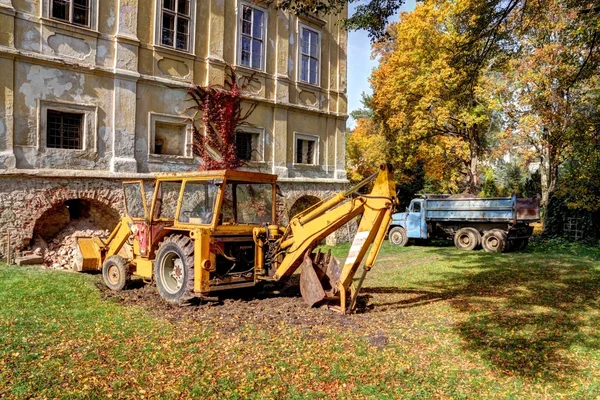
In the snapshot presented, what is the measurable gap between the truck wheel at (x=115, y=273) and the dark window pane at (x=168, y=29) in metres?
7.73

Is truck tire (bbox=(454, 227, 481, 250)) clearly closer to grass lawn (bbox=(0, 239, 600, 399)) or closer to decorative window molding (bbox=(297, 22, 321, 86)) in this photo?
grass lawn (bbox=(0, 239, 600, 399))

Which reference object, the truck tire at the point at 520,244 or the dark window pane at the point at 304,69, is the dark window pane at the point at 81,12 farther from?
the truck tire at the point at 520,244

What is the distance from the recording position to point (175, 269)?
848 centimetres

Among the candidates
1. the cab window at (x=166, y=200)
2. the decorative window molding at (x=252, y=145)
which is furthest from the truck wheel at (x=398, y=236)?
the cab window at (x=166, y=200)

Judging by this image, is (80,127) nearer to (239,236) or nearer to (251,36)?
(251,36)

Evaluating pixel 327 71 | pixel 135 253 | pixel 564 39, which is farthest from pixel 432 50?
pixel 135 253

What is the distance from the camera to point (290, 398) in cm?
461

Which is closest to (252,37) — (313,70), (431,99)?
(313,70)

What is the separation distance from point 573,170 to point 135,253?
64.4ft

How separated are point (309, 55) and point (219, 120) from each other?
5087mm

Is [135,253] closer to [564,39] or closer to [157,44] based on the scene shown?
[157,44]

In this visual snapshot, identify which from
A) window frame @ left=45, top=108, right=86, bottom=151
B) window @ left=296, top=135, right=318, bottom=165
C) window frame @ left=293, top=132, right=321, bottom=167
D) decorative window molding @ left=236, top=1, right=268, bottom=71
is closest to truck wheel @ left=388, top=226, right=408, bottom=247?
window frame @ left=293, top=132, right=321, bottom=167

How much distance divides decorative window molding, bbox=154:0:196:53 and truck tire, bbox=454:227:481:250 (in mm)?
12236

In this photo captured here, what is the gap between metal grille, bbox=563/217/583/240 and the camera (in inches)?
853
